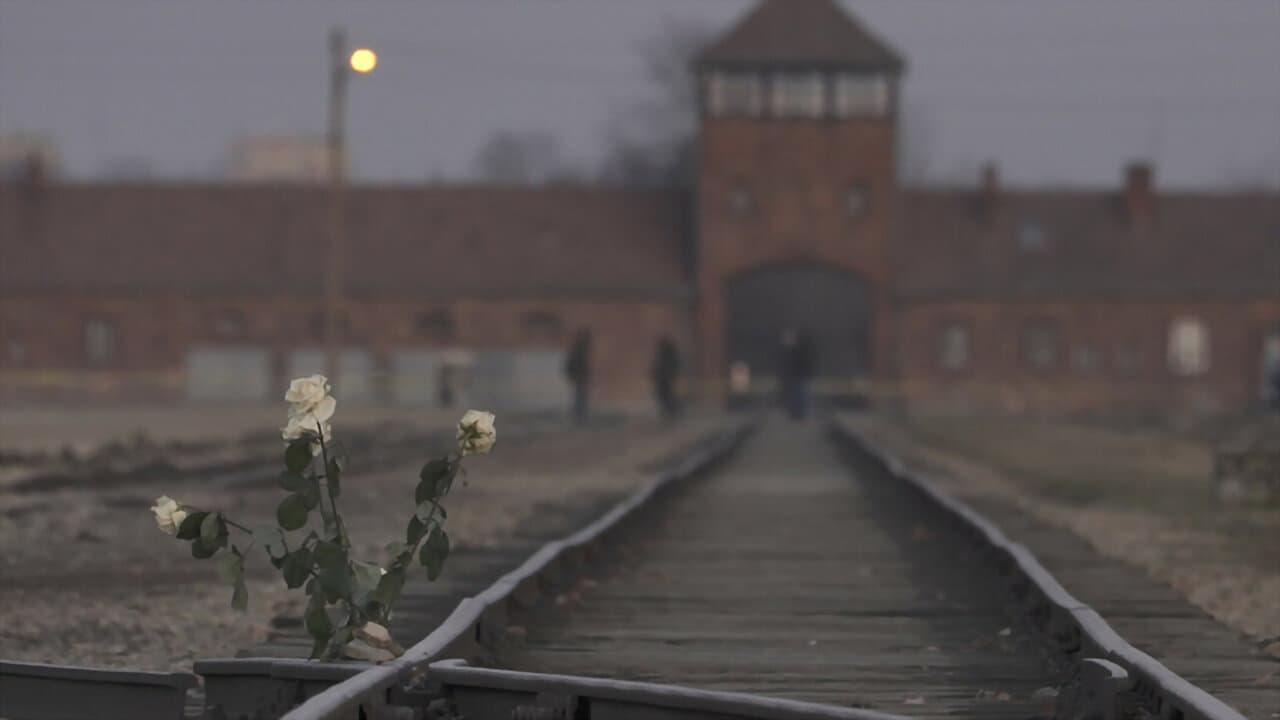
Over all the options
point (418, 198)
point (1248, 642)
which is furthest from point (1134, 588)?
point (418, 198)

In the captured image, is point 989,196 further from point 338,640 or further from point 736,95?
point 338,640

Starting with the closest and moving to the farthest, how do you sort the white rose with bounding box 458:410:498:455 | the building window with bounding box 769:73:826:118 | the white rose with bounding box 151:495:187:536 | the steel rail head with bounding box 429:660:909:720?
1. the steel rail head with bounding box 429:660:909:720
2. the white rose with bounding box 151:495:187:536
3. the white rose with bounding box 458:410:498:455
4. the building window with bounding box 769:73:826:118

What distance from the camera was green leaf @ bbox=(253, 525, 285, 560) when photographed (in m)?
7.93

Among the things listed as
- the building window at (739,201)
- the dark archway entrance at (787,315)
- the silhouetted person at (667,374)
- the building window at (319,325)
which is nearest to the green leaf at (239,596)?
the silhouetted person at (667,374)

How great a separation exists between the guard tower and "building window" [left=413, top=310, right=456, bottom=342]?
766 centimetres

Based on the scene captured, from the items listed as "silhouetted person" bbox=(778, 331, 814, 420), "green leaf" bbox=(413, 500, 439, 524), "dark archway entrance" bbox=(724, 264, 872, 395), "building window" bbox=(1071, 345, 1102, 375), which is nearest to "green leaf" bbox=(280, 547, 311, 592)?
"green leaf" bbox=(413, 500, 439, 524)

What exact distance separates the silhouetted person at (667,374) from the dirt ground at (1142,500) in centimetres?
477

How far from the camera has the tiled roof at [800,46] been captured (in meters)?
67.9

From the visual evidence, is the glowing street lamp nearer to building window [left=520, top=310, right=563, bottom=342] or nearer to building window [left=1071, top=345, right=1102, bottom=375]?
building window [left=520, top=310, right=563, bottom=342]

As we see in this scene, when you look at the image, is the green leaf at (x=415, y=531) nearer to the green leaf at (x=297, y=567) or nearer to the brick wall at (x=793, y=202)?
the green leaf at (x=297, y=567)

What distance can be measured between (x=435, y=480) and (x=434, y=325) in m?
60.7

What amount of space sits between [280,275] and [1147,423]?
2704 centimetres

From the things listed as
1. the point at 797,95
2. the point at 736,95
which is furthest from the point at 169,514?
the point at 797,95

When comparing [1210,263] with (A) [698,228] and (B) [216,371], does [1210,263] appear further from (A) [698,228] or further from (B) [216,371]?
(B) [216,371]
